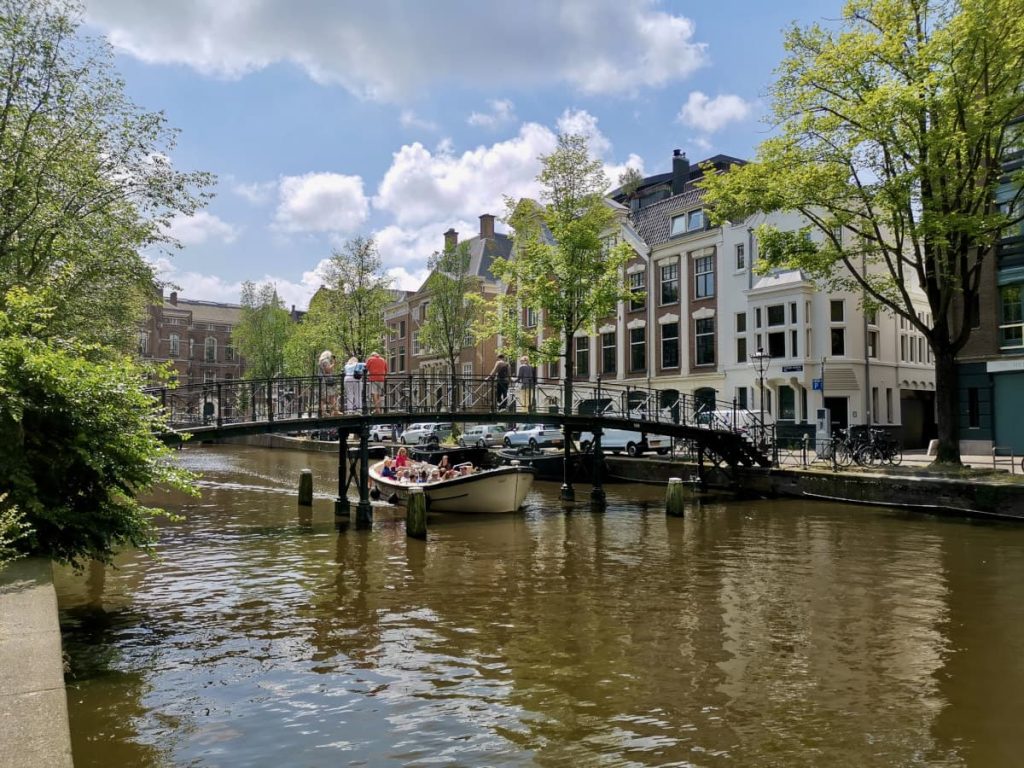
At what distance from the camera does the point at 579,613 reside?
34.6 ft

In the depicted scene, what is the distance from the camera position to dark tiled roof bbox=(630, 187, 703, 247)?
4066 cm

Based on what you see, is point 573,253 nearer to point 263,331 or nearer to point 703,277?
point 703,277

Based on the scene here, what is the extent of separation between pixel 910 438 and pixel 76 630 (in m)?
36.5

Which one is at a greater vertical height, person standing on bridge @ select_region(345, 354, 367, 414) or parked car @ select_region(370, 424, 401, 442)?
person standing on bridge @ select_region(345, 354, 367, 414)

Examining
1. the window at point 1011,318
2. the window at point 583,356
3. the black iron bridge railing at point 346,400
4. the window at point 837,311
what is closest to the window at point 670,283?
the window at point 583,356

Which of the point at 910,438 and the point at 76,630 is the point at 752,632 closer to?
the point at 76,630

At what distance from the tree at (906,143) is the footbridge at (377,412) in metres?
6.18

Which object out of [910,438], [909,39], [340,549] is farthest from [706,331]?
[340,549]

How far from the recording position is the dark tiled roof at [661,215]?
40656mm

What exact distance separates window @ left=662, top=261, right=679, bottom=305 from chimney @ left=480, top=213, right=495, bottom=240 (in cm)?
2285

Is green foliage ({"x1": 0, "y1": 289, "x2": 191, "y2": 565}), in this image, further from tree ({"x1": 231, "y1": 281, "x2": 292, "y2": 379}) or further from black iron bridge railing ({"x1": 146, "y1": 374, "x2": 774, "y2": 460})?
tree ({"x1": 231, "y1": 281, "x2": 292, "y2": 379})

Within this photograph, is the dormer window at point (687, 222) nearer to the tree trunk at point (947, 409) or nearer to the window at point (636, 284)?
the window at point (636, 284)

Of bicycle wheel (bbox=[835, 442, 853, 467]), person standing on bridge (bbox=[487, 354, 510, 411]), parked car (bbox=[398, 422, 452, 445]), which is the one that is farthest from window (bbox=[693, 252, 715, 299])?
person standing on bridge (bbox=[487, 354, 510, 411])

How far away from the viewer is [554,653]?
8.71 metres
